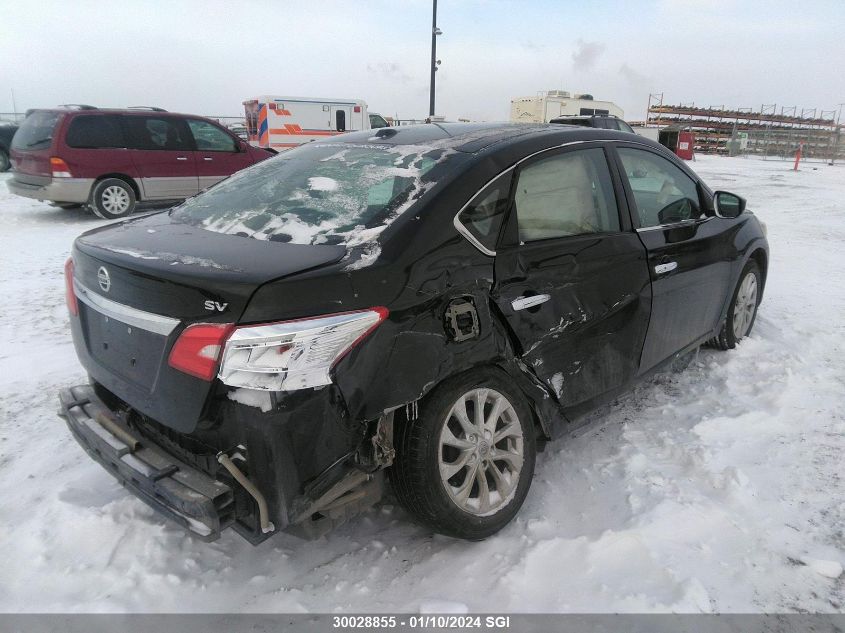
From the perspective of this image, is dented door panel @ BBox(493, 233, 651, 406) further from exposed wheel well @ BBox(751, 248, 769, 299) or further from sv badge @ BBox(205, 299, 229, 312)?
exposed wheel well @ BBox(751, 248, 769, 299)

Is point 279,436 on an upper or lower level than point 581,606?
upper

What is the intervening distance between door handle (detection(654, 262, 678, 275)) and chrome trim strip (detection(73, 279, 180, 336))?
239 centimetres

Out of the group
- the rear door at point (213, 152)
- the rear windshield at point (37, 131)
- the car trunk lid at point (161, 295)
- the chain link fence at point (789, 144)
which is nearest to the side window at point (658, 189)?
the car trunk lid at point (161, 295)

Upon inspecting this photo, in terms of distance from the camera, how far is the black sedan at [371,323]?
1.94 metres

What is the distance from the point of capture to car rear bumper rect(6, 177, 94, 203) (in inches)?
377

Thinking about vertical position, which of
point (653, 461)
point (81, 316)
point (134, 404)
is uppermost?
point (81, 316)

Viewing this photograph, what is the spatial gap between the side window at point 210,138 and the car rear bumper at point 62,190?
1.97 meters

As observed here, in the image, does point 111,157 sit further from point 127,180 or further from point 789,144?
point 789,144

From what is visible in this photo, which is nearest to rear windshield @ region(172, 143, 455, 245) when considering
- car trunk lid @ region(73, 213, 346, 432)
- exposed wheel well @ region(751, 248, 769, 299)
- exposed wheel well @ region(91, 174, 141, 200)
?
Result: car trunk lid @ region(73, 213, 346, 432)

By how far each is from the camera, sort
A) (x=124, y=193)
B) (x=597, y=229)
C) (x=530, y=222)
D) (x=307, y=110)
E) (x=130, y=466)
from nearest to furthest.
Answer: (x=130, y=466) < (x=530, y=222) < (x=597, y=229) < (x=124, y=193) < (x=307, y=110)

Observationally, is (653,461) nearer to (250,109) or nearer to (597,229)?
(597,229)

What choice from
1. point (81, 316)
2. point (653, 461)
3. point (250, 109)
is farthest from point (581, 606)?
point (250, 109)

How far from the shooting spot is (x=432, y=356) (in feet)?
7.25

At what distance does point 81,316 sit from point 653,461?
Answer: 2742 mm
